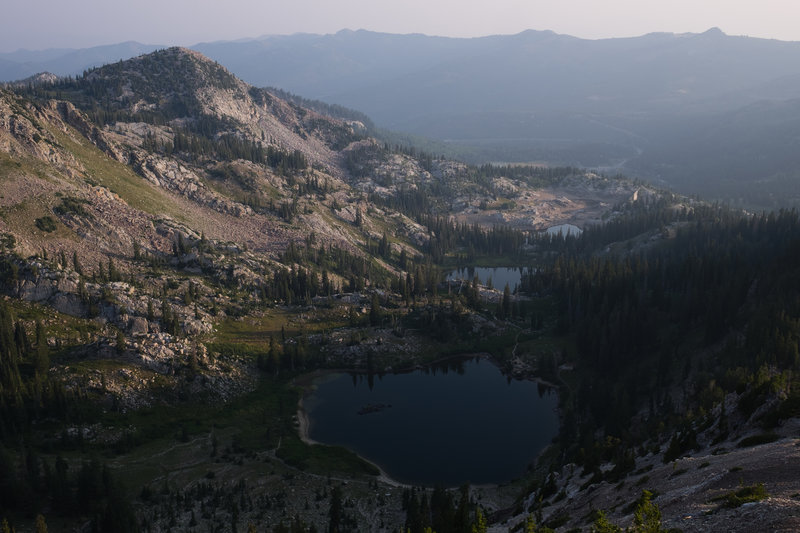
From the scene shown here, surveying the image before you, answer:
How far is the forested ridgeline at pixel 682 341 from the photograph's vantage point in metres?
79.4

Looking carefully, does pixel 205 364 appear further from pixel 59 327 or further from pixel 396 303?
pixel 396 303

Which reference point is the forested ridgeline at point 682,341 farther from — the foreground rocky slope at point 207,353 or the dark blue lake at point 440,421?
the dark blue lake at point 440,421

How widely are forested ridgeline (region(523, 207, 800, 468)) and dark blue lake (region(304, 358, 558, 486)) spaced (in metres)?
9.36

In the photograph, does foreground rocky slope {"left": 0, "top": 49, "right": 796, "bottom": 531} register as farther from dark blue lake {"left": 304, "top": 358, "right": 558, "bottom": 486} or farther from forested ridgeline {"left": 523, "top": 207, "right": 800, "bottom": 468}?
forested ridgeline {"left": 523, "top": 207, "right": 800, "bottom": 468}

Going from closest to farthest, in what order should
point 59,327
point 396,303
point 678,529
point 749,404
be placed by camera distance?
point 678,529 < point 749,404 < point 59,327 < point 396,303

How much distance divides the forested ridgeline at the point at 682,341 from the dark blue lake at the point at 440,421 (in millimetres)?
9362

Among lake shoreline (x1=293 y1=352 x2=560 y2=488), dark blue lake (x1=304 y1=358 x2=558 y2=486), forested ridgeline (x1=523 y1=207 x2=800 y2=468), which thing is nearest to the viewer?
forested ridgeline (x1=523 y1=207 x2=800 y2=468)

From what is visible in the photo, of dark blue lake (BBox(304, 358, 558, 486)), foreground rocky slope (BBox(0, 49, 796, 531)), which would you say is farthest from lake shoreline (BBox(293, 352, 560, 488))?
foreground rocky slope (BBox(0, 49, 796, 531))

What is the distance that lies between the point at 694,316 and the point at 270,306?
107m

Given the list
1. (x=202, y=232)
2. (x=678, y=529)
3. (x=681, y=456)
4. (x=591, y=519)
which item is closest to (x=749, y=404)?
(x=681, y=456)

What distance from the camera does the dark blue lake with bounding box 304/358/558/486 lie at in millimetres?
94562

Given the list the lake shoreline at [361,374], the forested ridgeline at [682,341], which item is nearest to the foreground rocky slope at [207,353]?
the lake shoreline at [361,374]

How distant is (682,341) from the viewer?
119 metres

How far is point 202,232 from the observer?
187 m
